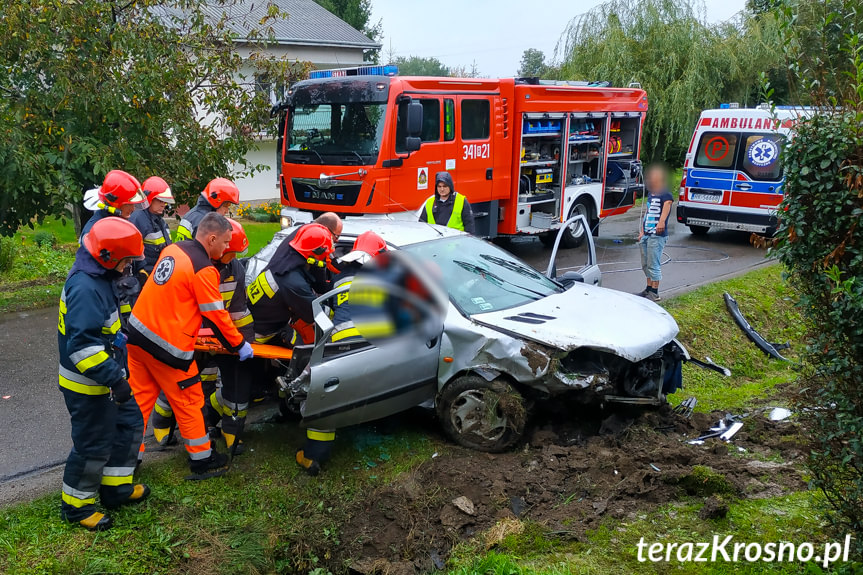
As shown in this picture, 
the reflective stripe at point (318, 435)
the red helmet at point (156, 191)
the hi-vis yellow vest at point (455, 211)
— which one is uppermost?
the red helmet at point (156, 191)

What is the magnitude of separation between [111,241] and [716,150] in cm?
1199

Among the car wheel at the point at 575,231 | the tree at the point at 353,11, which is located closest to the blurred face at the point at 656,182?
the car wheel at the point at 575,231

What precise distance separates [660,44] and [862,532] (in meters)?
19.6

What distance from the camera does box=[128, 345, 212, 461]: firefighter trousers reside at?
175 inches

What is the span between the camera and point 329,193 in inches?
384

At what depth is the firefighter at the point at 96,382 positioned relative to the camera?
3832mm

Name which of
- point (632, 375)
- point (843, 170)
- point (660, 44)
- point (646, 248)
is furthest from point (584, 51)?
point (843, 170)

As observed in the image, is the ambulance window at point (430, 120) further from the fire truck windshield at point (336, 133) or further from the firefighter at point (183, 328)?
the firefighter at point (183, 328)

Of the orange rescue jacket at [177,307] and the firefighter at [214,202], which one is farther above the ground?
the firefighter at [214,202]

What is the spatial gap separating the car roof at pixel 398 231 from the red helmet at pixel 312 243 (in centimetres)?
69

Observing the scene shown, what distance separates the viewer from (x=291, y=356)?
15.9 feet

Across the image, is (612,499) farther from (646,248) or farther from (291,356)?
(646,248)

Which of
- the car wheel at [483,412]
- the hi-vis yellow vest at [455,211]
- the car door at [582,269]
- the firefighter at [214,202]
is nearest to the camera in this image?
the car wheel at [483,412]

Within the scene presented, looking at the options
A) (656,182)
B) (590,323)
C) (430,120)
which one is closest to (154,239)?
(590,323)
